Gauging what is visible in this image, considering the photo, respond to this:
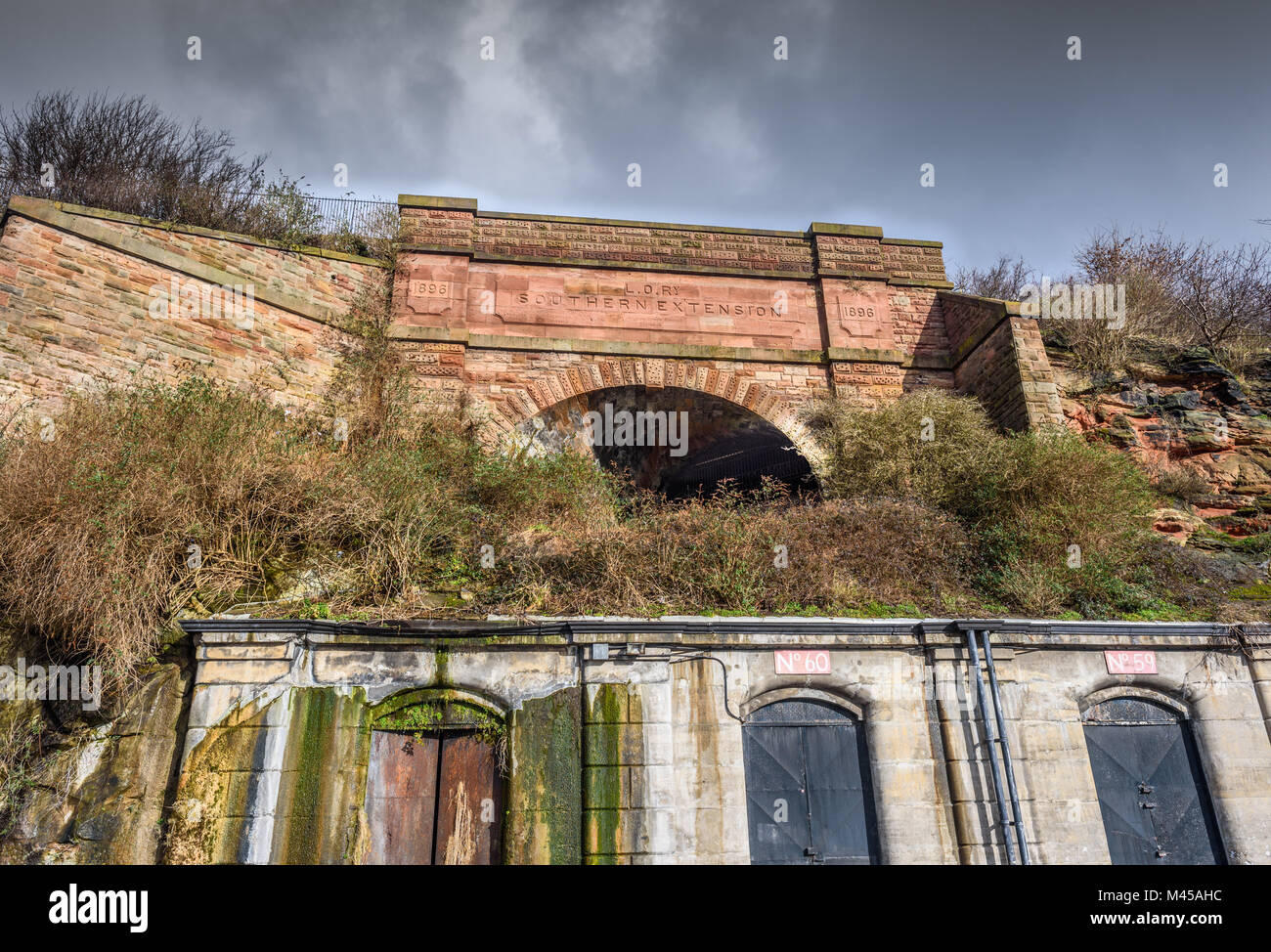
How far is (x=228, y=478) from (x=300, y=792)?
10.4 feet

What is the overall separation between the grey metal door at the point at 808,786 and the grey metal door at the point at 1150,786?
7.55 ft

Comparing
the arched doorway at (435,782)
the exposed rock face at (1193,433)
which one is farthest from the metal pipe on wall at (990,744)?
the exposed rock face at (1193,433)

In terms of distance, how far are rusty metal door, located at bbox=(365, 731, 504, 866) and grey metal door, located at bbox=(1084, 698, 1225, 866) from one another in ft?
18.6

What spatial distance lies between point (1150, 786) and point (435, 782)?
22.0 ft

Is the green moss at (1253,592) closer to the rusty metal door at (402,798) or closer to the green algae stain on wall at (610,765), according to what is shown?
the green algae stain on wall at (610,765)

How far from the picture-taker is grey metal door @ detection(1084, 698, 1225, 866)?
7.57 m

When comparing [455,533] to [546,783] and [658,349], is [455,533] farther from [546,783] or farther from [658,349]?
[658,349]

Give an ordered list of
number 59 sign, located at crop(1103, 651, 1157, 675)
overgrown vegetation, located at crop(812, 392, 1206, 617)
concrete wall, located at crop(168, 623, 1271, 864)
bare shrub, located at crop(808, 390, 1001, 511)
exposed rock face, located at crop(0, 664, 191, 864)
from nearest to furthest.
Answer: exposed rock face, located at crop(0, 664, 191, 864) → concrete wall, located at crop(168, 623, 1271, 864) → number 59 sign, located at crop(1103, 651, 1157, 675) → overgrown vegetation, located at crop(812, 392, 1206, 617) → bare shrub, located at crop(808, 390, 1001, 511)

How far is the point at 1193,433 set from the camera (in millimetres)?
12344

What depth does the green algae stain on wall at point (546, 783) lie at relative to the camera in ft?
22.5

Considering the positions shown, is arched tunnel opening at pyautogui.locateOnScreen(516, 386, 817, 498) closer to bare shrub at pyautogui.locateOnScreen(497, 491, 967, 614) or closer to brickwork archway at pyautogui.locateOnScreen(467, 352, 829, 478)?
brickwork archway at pyautogui.locateOnScreen(467, 352, 829, 478)

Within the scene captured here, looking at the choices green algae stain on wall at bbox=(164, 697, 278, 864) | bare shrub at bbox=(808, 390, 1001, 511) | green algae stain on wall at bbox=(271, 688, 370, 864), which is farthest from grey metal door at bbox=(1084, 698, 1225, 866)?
green algae stain on wall at bbox=(164, 697, 278, 864)
